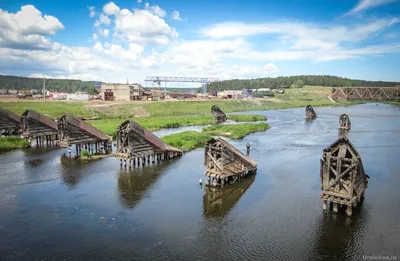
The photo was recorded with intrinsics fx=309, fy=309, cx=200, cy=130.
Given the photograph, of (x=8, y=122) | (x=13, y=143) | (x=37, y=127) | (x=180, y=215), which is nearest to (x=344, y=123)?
(x=180, y=215)

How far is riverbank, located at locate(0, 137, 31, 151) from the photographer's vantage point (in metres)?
46.5

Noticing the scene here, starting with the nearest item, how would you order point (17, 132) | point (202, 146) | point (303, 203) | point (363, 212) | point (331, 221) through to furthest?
point (331, 221) → point (363, 212) → point (303, 203) → point (202, 146) → point (17, 132)

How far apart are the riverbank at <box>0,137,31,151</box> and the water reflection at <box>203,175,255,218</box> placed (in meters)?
34.0

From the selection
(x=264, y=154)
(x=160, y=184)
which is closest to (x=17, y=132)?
(x=160, y=184)

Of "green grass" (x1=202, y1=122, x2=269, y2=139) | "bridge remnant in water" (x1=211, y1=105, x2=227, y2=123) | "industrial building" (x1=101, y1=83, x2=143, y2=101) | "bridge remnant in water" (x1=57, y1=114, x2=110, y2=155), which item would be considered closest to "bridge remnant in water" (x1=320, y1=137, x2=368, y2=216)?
"bridge remnant in water" (x1=57, y1=114, x2=110, y2=155)

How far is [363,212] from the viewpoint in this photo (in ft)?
79.0

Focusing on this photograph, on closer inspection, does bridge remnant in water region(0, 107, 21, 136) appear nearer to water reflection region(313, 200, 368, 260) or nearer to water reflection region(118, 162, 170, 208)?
water reflection region(118, 162, 170, 208)

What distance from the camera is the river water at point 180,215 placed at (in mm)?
18906

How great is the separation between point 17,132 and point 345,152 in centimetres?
5616

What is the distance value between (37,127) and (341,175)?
46580 millimetres

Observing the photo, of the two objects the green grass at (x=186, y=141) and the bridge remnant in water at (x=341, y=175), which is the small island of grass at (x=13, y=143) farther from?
the bridge remnant in water at (x=341, y=175)

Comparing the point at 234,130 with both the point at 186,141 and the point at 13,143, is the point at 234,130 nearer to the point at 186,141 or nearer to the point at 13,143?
the point at 186,141

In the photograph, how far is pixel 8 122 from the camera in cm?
5534

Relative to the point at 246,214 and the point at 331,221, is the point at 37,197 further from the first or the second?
the point at 331,221
